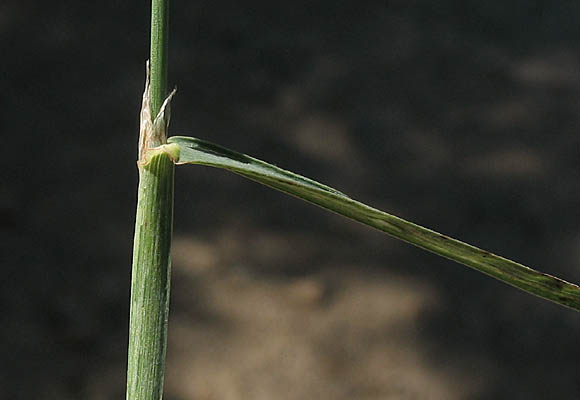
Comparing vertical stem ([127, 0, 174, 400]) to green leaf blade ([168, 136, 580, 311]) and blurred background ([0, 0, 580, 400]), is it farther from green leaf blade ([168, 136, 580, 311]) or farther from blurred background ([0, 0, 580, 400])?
blurred background ([0, 0, 580, 400])

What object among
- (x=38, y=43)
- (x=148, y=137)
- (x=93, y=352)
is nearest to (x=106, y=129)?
(x=38, y=43)

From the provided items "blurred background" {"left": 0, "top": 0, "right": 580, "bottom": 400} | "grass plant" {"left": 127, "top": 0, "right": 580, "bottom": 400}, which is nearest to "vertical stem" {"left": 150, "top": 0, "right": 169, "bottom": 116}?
"grass plant" {"left": 127, "top": 0, "right": 580, "bottom": 400}

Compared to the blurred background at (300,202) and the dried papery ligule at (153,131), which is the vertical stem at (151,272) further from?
the blurred background at (300,202)

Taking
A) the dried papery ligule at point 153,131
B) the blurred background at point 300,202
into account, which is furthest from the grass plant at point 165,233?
the blurred background at point 300,202

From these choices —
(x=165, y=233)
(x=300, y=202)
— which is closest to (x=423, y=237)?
(x=165, y=233)

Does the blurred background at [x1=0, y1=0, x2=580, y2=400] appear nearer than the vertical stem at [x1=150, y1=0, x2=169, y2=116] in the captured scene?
No
